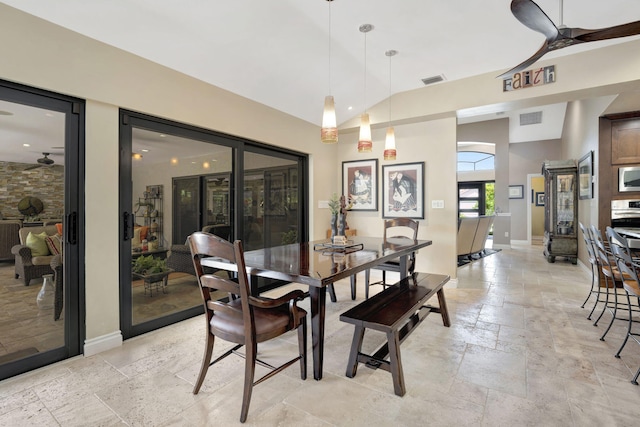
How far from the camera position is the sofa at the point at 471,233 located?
19.2ft

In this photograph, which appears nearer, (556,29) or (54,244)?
(556,29)

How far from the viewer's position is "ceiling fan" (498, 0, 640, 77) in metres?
1.96

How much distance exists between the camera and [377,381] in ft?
6.82

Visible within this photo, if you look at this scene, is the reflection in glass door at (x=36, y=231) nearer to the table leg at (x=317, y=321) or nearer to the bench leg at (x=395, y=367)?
the table leg at (x=317, y=321)

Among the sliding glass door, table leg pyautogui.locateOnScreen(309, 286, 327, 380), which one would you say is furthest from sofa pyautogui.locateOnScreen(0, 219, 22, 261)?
table leg pyautogui.locateOnScreen(309, 286, 327, 380)

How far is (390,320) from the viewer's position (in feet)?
6.55

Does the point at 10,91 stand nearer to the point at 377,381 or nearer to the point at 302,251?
the point at 302,251

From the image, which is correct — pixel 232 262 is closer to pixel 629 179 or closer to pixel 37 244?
pixel 37 244

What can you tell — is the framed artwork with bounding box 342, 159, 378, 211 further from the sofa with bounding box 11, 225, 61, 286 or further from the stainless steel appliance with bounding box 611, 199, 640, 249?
the sofa with bounding box 11, 225, 61, 286

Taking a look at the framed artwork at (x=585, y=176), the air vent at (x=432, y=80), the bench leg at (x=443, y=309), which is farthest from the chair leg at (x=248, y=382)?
the framed artwork at (x=585, y=176)

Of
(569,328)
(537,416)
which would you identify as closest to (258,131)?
(537,416)

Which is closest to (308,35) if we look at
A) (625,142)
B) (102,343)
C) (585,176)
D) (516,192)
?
(102,343)

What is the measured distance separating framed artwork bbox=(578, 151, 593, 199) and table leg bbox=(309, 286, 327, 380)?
554cm

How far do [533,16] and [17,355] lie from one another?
427 centimetres
